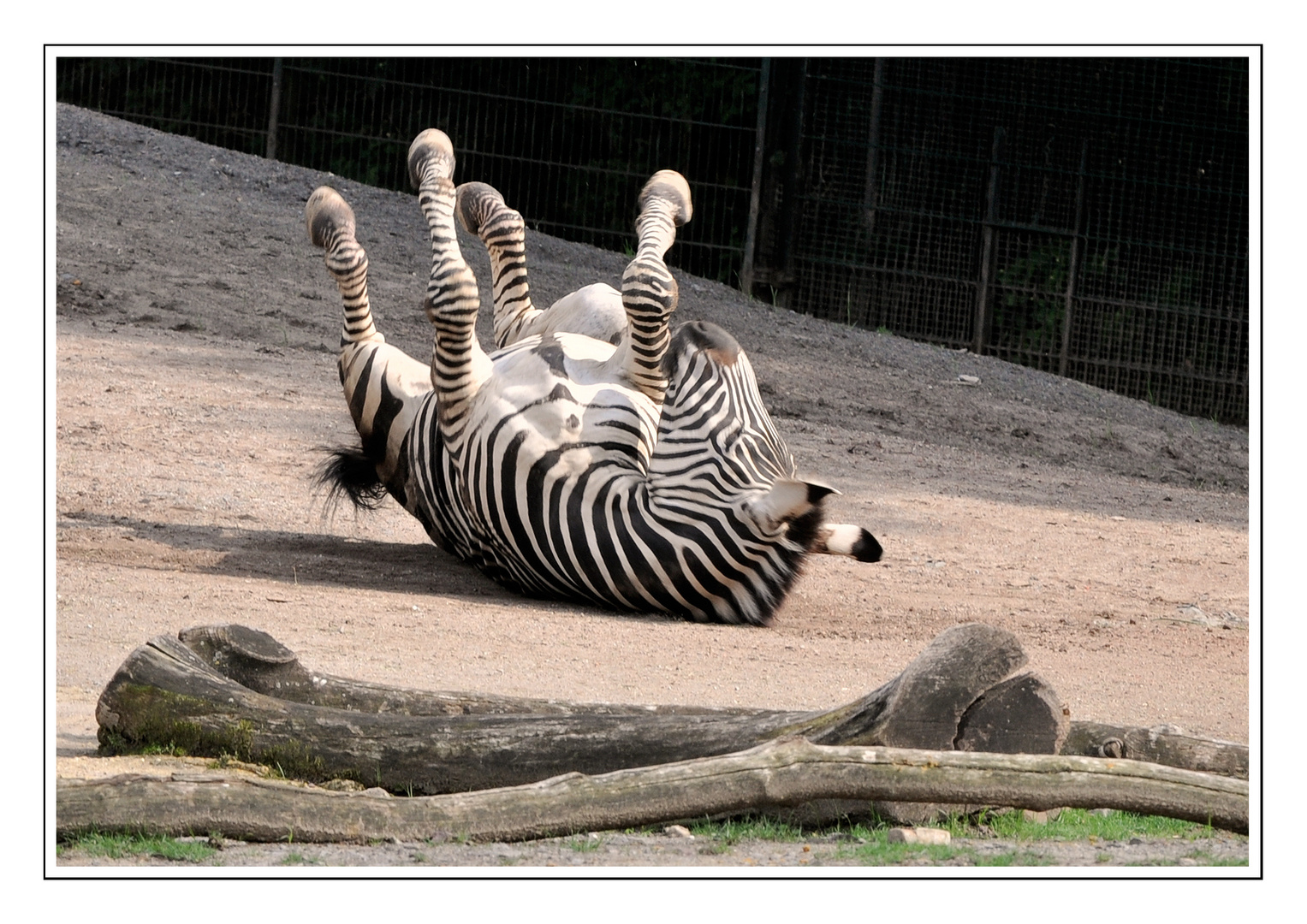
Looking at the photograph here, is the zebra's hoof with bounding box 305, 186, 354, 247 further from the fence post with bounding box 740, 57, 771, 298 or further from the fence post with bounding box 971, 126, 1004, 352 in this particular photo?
the fence post with bounding box 971, 126, 1004, 352

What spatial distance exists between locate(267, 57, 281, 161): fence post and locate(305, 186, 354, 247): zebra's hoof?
5808mm

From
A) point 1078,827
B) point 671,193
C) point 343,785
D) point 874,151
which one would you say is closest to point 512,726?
point 343,785

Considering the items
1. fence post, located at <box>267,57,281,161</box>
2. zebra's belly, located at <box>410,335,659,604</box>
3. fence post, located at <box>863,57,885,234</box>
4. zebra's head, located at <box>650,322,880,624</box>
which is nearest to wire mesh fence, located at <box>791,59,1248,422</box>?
fence post, located at <box>863,57,885,234</box>

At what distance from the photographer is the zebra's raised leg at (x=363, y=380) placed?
6.05m

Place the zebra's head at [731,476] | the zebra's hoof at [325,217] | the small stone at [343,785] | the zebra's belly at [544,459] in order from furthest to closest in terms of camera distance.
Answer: the zebra's hoof at [325,217] < the zebra's belly at [544,459] < the zebra's head at [731,476] < the small stone at [343,785]

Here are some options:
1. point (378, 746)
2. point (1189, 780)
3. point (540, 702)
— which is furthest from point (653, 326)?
point (1189, 780)

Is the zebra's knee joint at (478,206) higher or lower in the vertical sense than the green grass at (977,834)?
higher

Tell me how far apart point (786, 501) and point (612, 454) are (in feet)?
2.69

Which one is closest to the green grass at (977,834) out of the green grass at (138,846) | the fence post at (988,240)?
the green grass at (138,846)

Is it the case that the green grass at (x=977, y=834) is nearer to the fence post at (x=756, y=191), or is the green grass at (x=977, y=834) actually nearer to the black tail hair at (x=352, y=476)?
the black tail hair at (x=352, y=476)

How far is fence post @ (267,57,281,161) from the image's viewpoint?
1166cm

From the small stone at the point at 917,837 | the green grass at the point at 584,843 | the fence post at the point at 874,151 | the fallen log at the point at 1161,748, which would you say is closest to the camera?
the green grass at the point at 584,843

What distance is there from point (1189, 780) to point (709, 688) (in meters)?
1.64
